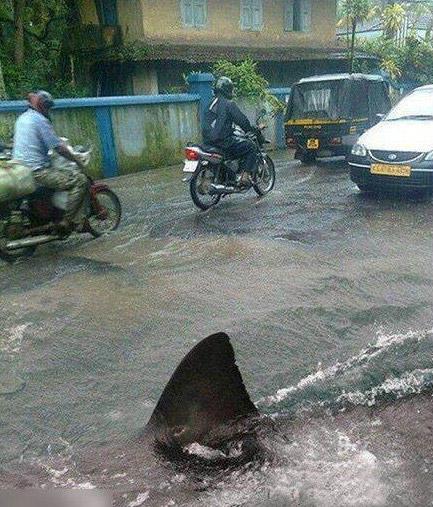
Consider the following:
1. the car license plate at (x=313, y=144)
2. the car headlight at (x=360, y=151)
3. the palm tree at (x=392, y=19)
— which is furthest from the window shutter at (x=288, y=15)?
the car headlight at (x=360, y=151)

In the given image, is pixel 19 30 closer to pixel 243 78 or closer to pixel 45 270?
pixel 243 78

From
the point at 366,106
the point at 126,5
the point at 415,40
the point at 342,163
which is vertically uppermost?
the point at 126,5

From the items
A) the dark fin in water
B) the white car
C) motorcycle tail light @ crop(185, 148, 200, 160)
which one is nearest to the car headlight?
the white car

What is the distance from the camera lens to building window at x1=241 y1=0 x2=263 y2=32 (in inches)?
845

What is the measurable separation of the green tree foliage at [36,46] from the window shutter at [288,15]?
8802 millimetres

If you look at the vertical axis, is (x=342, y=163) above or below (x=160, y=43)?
below

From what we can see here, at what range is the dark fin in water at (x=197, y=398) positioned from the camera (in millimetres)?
2865

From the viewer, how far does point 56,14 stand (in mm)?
19281

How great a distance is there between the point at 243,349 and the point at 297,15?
2297 centimetres

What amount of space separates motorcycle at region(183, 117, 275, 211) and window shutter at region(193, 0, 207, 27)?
13260 mm

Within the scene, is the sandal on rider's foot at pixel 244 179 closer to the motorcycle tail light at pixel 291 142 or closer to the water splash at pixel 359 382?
the motorcycle tail light at pixel 291 142

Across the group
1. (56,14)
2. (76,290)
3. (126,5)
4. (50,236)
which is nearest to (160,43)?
(126,5)

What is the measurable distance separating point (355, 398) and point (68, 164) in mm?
4152

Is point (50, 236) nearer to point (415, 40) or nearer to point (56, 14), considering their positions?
point (56, 14)
